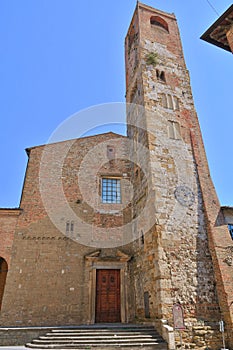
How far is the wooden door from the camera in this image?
1126 centimetres

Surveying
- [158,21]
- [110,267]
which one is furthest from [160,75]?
[110,267]

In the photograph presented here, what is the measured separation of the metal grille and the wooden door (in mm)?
3814

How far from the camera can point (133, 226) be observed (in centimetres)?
1314

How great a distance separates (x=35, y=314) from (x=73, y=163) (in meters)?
7.82

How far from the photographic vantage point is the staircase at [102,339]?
7648 millimetres

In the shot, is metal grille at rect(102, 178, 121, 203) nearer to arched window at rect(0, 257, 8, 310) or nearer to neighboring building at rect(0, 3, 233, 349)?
neighboring building at rect(0, 3, 233, 349)

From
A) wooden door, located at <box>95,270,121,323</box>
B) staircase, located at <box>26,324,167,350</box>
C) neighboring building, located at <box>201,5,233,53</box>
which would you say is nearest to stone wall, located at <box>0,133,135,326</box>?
wooden door, located at <box>95,270,121,323</box>

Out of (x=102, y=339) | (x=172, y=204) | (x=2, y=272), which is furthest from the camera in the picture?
(x=2, y=272)

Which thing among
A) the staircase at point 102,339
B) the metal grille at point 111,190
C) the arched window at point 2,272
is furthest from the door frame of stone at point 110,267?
the arched window at point 2,272

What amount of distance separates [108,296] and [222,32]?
11.2 m

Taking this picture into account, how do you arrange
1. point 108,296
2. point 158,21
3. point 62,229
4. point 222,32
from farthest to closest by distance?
point 158,21 < point 62,229 < point 108,296 < point 222,32

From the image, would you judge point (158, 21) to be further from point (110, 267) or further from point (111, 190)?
point (110, 267)

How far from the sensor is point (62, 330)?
8688mm

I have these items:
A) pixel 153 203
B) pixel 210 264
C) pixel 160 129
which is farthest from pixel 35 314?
pixel 160 129
